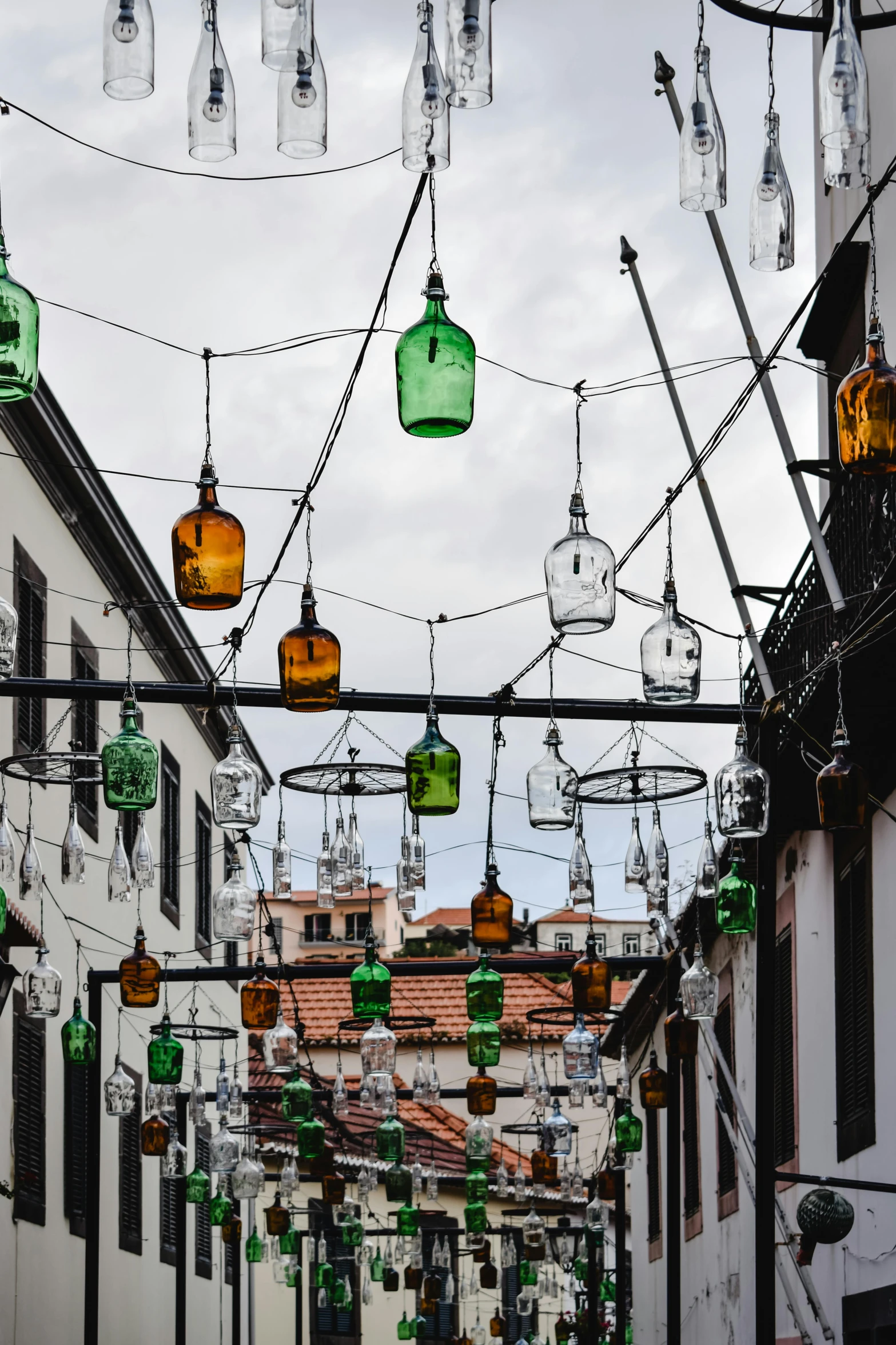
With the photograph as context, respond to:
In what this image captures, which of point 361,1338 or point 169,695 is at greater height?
point 169,695

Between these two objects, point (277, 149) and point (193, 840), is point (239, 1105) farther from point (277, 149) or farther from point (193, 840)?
point (277, 149)

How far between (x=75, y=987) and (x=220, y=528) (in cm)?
1355

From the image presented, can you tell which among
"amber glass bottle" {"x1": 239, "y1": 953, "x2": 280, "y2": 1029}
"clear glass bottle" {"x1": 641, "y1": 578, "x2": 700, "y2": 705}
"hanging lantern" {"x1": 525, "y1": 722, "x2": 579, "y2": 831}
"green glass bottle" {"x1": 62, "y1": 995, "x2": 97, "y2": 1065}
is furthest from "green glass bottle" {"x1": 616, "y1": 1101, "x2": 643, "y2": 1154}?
"clear glass bottle" {"x1": 641, "y1": 578, "x2": 700, "y2": 705}

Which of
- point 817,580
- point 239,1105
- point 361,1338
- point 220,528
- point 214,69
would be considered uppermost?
point 817,580

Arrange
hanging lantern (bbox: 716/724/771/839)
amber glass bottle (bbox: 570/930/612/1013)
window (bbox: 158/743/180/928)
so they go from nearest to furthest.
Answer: hanging lantern (bbox: 716/724/771/839) < amber glass bottle (bbox: 570/930/612/1013) < window (bbox: 158/743/180/928)

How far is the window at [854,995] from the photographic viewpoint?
1459cm

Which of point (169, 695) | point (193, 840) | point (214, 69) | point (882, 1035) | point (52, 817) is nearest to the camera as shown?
point (214, 69)

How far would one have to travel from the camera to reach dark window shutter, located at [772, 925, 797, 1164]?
1814 centimetres

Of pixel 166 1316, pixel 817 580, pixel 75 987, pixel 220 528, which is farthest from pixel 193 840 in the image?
pixel 220 528

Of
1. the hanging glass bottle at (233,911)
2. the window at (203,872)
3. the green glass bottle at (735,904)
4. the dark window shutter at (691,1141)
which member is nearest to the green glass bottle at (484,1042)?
the hanging glass bottle at (233,911)

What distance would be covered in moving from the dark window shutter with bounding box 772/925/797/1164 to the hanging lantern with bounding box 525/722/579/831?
7680mm

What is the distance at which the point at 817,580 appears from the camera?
14383 millimetres

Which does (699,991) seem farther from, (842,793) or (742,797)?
(842,793)

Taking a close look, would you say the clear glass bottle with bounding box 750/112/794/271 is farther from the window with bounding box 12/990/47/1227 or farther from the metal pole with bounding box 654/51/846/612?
the window with bounding box 12/990/47/1227
